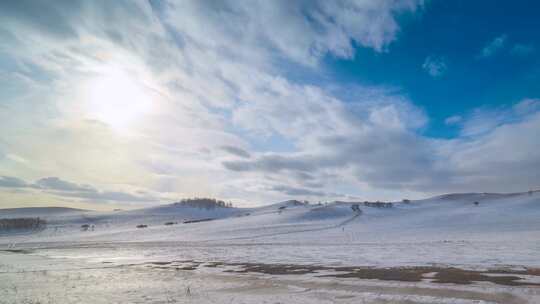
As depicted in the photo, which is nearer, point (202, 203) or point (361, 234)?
point (361, 234)

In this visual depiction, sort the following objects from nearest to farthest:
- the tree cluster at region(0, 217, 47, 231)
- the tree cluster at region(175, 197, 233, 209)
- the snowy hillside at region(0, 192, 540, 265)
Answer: the snowy hillside at region(0, 192, 540, 265) → the tree cluster at region(0, 217, 47, 231) → the tree cluster at region(175, 197, 233, 209)

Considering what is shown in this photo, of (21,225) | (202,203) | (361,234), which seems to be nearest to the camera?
(361,234)

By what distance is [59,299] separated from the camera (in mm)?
12953

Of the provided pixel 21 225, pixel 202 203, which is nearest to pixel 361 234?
pixel 21 225

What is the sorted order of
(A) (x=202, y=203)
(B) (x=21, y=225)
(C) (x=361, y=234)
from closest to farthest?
1. (C) (x=361, y=234)
2. (B) (x=21, y=225)
3. (A) (x=202, y=203)

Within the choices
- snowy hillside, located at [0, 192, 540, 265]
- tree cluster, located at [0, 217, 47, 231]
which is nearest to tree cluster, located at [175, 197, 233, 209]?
snowy hillside, located at [0, 192, 540, 265]

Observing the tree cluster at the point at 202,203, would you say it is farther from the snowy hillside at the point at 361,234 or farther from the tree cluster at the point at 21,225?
the tree cluster at the point at 21,225

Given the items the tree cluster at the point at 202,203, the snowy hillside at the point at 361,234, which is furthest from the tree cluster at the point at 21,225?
the tree cluster at the point at 202,203

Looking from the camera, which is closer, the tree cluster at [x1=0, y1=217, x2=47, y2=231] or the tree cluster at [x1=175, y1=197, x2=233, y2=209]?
the tree cluster at [x1=0, y1=217, x2=47, y2=231]

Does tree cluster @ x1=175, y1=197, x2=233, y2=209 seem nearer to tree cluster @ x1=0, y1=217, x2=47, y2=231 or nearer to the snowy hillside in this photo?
the snowy hillside

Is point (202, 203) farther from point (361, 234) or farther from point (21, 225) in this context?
point (361, 234)

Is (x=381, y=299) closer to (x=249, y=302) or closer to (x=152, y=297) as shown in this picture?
(x=249, y=302)

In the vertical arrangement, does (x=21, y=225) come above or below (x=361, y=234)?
above

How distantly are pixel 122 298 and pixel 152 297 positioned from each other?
46.2 inches
